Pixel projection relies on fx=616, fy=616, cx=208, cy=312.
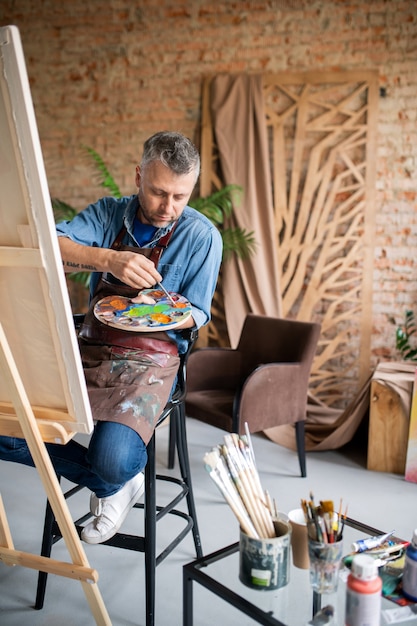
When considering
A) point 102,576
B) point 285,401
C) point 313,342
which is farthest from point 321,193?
point 102,576

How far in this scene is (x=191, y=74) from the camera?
4488mm

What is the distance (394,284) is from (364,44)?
5.45 feet

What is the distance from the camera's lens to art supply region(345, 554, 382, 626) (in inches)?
51.6

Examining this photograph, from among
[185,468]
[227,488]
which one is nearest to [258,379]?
[185,468]

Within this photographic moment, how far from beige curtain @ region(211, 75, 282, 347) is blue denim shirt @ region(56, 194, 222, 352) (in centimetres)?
228

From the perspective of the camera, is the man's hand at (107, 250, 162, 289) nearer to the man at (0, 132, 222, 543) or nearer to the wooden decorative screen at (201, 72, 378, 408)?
the man at (0, 132, 222, 543)

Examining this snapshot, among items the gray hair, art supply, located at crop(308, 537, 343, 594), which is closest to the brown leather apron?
the gray hair

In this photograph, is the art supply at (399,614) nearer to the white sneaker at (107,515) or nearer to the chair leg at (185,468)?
the white sneaker at (107,515)

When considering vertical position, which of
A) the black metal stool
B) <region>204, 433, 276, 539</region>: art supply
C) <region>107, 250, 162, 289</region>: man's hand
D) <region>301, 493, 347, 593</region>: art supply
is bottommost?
the black metal stool

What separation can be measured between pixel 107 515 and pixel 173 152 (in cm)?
114

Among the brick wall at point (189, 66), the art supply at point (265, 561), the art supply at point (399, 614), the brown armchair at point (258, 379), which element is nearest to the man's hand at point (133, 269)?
the art supply at point (265, 561)

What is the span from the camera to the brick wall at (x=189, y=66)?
4.22 meters

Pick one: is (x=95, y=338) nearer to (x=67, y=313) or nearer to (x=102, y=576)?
(x=67, y=313)

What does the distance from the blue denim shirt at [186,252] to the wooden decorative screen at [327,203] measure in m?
2.39
